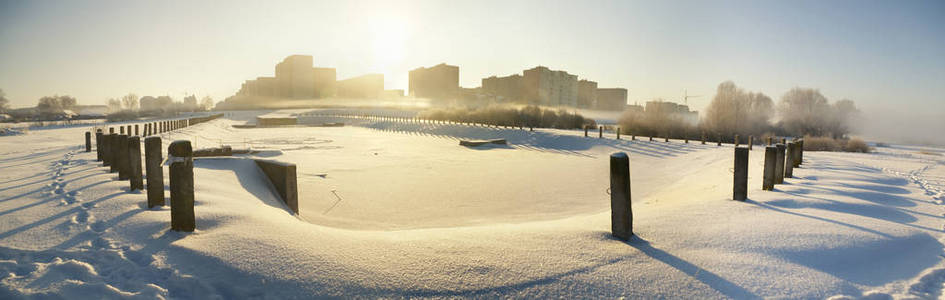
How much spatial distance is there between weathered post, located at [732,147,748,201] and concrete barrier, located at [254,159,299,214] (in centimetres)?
807

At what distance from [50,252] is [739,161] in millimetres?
8937

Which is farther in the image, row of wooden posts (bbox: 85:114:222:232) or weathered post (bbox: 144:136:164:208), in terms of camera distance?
weathered post (bbox: 144:136:164:208)

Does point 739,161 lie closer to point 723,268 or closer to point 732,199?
point 732,199

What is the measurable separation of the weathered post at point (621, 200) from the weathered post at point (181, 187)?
15.5 ft

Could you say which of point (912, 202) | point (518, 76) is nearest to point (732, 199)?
point (912, 202)

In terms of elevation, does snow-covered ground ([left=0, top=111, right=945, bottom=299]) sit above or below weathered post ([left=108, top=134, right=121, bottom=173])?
below

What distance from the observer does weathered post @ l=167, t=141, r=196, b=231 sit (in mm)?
4773

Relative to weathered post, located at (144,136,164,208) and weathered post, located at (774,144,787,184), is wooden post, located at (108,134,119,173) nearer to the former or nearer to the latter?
weathered post, located at (144,136,164,208)

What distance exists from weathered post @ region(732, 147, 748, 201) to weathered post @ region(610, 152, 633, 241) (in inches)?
127

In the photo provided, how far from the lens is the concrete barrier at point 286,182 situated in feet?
29.6

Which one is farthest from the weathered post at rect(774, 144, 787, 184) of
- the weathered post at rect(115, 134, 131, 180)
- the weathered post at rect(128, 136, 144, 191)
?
the weathered post at rect(115, 134, 131, 180)

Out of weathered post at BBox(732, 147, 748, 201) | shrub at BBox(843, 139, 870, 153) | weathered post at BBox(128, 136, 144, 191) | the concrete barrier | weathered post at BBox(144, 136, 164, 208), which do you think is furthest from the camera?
shrub at BBox(843, 139, 870, 153)

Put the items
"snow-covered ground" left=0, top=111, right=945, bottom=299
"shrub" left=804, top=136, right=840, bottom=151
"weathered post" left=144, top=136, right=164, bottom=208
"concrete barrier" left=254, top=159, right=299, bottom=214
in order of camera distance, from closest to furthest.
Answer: "snow-covered ground" left=0, top=111, right=945, bottom=299 < "weathered post" left=144, top=136, right=164, bottom=208 < "concrete barrier" left=254, top=159, right=299, bottom=214 < "shrub" left=804, top=136, right=840, bottom=151

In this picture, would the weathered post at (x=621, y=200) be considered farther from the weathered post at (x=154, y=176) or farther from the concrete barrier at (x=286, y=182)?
the concrete barrier at (x=286, y=182)
